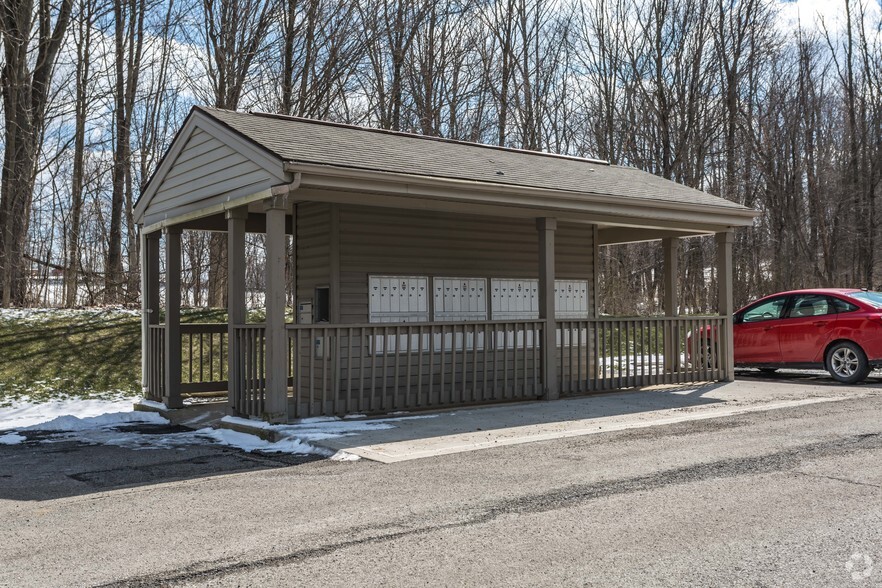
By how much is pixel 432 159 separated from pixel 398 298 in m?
2.08

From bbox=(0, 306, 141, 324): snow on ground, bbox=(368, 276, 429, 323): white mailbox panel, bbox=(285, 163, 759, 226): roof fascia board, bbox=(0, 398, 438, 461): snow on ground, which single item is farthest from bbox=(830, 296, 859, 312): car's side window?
bbox=(0, 306, 141, 324): snow on ground

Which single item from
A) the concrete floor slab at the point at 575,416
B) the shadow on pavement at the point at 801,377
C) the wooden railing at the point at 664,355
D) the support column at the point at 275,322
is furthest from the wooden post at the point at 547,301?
the shadow on pavement at the point at 801,377

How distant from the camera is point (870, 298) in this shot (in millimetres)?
13242

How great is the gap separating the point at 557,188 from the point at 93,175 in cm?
1610

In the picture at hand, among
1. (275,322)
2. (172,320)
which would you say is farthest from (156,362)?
(275,322)

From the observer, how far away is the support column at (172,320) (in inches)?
465

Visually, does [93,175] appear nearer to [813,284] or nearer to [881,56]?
[813,284]

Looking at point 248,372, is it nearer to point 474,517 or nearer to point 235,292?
point 235,292

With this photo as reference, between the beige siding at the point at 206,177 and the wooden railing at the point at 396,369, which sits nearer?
the beige siding at the point at 206,177

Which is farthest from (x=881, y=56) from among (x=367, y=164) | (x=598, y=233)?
(x=367, y=164)

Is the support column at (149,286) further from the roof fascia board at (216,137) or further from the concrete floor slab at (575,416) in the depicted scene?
the concrete floor slab at (575,416)

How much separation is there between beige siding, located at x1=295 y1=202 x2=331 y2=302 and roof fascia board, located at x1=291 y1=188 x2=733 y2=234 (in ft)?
2.91

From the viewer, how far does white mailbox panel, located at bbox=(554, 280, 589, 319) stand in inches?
548

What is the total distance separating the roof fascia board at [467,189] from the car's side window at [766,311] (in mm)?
1926
